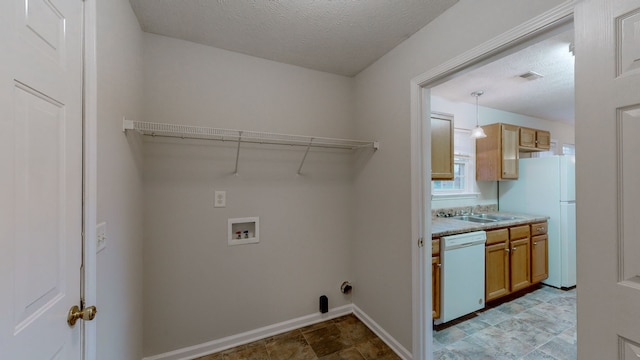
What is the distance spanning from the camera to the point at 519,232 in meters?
2.78

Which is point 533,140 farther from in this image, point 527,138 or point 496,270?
point 496,270

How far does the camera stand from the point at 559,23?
3.27 feet

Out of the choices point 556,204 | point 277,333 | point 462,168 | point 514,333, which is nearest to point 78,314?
point 277,333

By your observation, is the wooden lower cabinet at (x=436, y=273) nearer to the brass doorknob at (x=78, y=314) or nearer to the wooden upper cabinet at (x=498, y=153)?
the wooden upper cabinet at (x=498, y=153)

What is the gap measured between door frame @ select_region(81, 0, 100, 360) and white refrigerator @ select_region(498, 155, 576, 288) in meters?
4.47

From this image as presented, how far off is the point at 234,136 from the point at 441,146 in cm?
207

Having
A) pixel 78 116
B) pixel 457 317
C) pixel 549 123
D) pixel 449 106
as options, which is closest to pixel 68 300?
pixel 78 116

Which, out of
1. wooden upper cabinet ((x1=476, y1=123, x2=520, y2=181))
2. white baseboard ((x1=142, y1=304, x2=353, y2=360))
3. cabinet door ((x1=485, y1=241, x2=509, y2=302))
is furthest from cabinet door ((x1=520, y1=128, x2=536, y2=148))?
white baseboard ((x1=142, y1=304, x2=353, y2=360))

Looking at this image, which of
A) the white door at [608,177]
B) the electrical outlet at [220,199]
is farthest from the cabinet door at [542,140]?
the electrical outlet at [220,199]

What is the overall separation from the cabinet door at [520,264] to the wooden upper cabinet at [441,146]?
120 centimetres

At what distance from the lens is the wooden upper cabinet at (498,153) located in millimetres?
3164

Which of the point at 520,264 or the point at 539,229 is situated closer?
the point at 520,264

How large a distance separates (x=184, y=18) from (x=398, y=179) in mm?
1900

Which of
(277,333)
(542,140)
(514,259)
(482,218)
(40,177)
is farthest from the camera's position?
(542,140)
